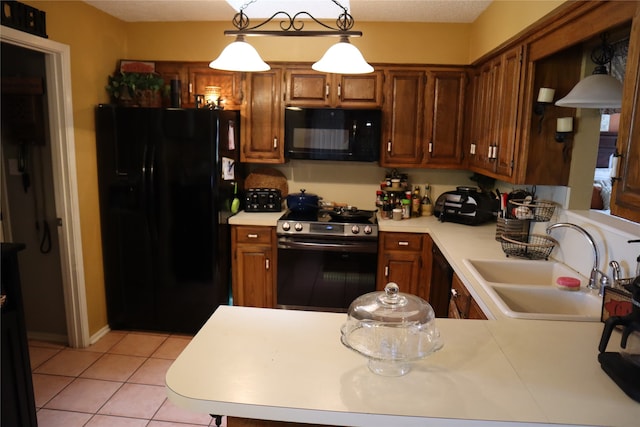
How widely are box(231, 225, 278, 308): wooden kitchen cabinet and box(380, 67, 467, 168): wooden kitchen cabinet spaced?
1.15m

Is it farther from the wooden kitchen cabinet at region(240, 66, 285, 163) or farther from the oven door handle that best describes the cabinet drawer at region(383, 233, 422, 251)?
the wooden kitchen cabinet at region(240, 66, 285, 163)

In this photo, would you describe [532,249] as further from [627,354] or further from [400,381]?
[400,381]

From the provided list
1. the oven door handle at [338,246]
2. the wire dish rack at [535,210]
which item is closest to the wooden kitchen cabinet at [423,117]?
the oven door handle at [338,246]

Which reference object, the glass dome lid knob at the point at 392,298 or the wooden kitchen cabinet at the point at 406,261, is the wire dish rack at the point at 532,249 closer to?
the wooden kitchen cabinet at the point at 406,261

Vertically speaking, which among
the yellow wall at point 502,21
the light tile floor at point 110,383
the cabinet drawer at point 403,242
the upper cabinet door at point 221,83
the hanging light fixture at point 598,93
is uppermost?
the yellow wall at point 502,21

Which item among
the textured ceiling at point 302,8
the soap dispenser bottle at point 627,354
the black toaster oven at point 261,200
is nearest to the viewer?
the soap dispenser bottle at point 627,354

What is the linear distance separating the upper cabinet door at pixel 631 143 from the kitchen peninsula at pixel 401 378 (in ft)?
1.53

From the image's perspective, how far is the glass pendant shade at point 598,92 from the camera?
6.11 ft

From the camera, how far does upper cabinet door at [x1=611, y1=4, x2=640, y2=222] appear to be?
130 centimetres

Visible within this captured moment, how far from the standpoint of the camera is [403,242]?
11.0 feet

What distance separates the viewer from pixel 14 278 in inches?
71.2

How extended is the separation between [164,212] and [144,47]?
141 centimetres

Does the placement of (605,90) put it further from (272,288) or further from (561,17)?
(272,288)

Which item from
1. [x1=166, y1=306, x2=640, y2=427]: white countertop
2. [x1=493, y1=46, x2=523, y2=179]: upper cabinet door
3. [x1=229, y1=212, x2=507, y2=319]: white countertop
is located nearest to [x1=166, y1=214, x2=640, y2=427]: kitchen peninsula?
[x1=166, y1=306, x2=640, y2=427]: white countertop
